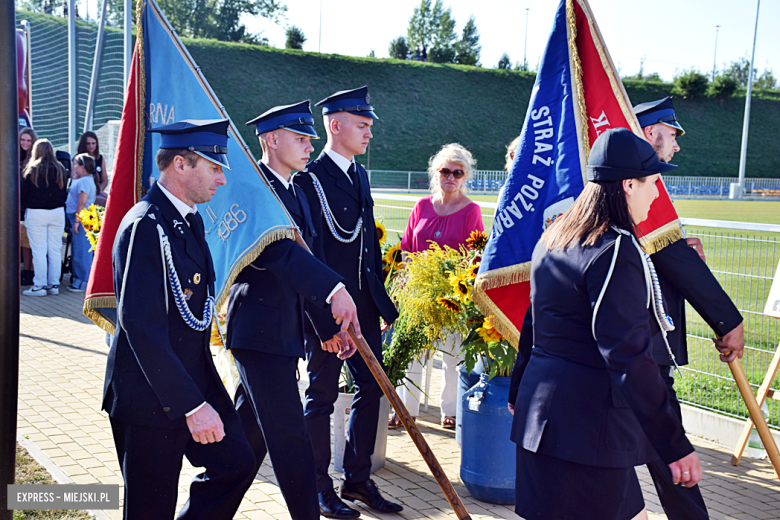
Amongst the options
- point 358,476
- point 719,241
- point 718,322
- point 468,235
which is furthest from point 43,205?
point 718,322

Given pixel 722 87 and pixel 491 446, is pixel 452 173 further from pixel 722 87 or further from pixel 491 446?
pixel 722 87

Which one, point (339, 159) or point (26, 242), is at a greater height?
point (339, 159)

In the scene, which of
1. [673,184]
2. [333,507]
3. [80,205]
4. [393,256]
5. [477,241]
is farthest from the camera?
[673,184]

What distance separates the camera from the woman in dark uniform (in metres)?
2.31

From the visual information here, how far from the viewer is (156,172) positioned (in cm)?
373

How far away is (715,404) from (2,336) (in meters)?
5.12

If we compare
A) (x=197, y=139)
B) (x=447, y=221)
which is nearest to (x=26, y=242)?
(x=447, y=221)

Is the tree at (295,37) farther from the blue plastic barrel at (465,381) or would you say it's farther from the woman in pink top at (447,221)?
the blue plastic barrel at (465,381)

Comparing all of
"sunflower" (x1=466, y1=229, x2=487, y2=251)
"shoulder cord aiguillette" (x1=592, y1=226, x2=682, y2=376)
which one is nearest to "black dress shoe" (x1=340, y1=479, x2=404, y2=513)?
"sunflower" (x1=466, y1=229, x2=487, y2=251)

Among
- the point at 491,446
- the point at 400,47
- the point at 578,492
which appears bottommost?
the point at 491,446

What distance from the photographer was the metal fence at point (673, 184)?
3719 cm

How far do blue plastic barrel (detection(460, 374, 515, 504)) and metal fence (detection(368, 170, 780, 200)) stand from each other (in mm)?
30719

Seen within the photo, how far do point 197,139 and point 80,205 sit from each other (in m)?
8.72

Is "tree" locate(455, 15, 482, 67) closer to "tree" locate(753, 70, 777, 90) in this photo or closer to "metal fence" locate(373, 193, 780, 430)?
"tree" locate(753, 70, 777, 90)
